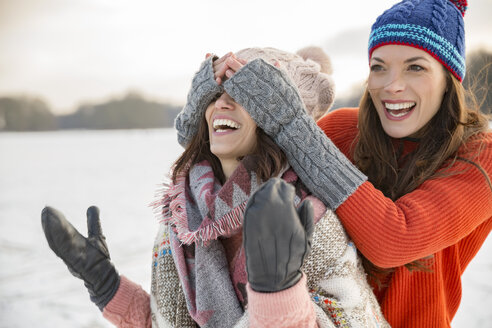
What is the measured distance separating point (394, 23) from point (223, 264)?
44.5 inches

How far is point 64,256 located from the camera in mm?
1370

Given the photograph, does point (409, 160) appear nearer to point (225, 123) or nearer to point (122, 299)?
point (225, 123)

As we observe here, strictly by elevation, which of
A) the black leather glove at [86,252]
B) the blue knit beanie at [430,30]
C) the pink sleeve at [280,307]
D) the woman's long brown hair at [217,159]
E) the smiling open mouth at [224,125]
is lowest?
the black leather glove at [86,252]

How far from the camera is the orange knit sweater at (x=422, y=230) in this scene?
132 centimetres

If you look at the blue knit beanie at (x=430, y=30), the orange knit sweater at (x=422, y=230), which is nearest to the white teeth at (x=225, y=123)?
the orange knit sweater at (x=422, y=230)

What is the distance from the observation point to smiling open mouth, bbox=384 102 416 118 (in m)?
1.60

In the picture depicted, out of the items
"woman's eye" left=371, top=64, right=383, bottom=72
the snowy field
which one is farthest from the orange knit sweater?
the snowy field

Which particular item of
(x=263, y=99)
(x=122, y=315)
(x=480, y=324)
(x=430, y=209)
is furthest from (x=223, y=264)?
(x=480, y=324)

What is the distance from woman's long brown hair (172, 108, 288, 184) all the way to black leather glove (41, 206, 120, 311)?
1.23 feet

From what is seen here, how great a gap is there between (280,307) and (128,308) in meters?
0.79

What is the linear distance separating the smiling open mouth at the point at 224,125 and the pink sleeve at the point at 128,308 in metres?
0.70

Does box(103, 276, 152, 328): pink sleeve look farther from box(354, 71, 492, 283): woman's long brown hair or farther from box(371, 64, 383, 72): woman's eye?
box(371, 64, 383, 72): woman's eye

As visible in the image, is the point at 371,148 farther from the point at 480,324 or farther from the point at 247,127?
the point at 480,324

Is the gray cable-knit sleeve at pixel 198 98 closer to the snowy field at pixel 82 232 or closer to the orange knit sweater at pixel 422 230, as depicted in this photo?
the orange knit sweater at pixel 422 230
